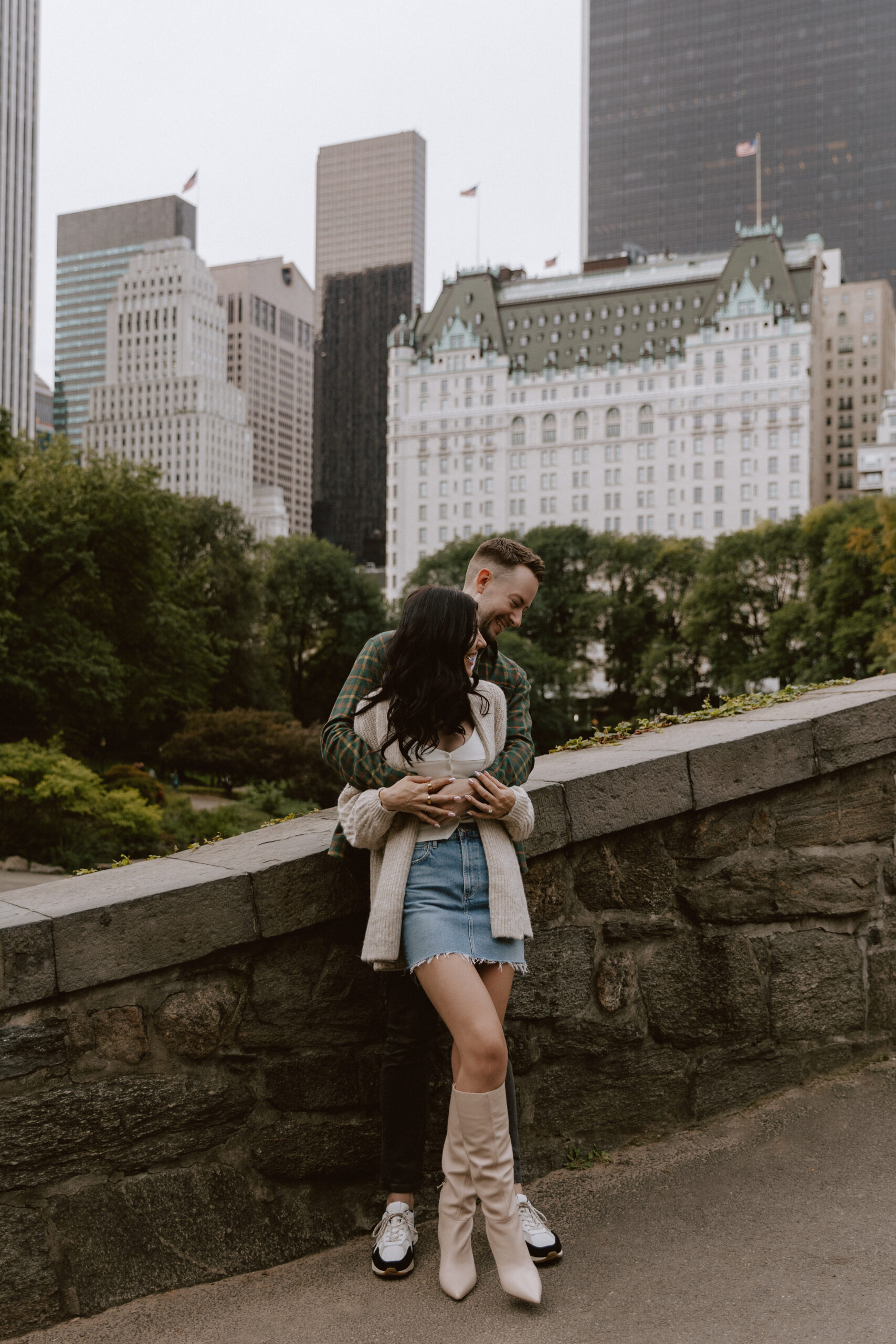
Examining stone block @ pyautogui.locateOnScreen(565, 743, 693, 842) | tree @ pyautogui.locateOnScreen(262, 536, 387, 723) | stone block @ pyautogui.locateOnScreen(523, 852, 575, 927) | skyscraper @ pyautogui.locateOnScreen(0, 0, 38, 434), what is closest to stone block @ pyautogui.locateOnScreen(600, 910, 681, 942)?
stone block @ pyautogui.locateOnScreen(523, 852, 575, 927)

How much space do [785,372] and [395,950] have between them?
11347cm

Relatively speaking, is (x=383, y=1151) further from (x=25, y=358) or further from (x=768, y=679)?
(x=25, y=358)

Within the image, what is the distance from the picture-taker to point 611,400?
11481cm

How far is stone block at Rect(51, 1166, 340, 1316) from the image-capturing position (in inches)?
112

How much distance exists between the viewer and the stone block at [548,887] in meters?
3.48

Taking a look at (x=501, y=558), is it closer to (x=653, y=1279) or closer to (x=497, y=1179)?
(x=497, y=1179)

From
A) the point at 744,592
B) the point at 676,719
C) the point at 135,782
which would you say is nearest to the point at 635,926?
the point at 676,719

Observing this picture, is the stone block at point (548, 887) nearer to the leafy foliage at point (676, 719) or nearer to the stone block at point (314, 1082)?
the stone block at point (314, 1082)

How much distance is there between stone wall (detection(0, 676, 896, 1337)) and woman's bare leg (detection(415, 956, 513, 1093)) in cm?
47

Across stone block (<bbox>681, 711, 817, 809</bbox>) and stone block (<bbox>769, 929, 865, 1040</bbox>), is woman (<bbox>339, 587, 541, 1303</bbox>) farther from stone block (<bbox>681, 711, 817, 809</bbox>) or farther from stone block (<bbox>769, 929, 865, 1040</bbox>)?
stone block (<bbox>769, 929, 865, 1040</bbox>)

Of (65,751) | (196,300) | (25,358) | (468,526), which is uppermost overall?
→ (196,300)

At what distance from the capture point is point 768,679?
50594 millimetres

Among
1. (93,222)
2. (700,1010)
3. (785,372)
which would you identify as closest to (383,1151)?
(700,1010)

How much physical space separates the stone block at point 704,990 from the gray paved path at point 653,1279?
1.19 ft
